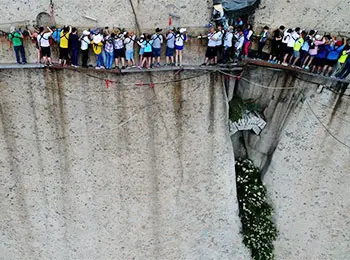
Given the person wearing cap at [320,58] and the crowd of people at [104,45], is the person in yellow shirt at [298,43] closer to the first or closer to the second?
the person wearing cap at [320,58]

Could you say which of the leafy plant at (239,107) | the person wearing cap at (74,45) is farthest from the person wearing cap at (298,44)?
the person wearing cap at (74,45)

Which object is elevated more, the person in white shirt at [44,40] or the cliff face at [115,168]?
the person in white shirt at [44,40]

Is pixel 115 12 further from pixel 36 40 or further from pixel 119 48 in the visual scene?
pixel 36 40

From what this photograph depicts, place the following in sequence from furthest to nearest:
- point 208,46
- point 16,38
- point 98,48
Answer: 1. point 208,46
2. point 98,48
3. point 16,38

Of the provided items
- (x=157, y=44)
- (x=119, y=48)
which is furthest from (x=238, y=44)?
(x=119, y=48)

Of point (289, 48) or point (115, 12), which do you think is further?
point (289, 48)
